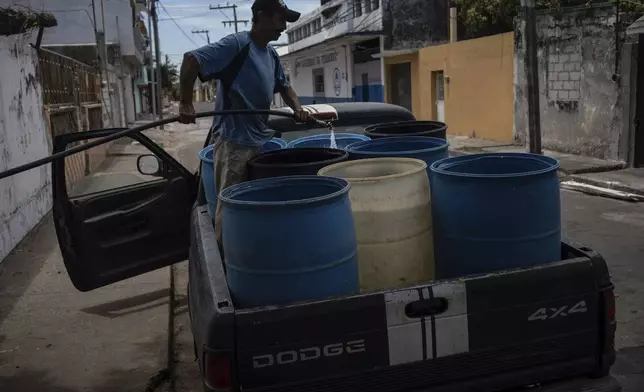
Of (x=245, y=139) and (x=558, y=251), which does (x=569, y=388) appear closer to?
(x=558, y=251)

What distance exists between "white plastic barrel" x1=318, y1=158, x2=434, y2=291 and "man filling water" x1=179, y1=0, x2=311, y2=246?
3.55ft

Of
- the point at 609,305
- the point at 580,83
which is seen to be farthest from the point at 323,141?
the point at 580,83

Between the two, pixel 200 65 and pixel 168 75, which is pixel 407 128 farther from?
pixel 168 75

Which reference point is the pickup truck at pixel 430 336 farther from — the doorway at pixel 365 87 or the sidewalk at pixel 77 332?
the doorway at pixel 365 87

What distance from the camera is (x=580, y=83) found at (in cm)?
1264

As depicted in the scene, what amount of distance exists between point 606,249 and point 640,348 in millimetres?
2526

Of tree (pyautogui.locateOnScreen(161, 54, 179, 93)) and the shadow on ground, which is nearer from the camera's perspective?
the shadow on ground

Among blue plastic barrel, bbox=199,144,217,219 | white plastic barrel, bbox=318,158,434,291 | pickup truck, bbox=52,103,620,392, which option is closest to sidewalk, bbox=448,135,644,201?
blue plastic barrel, bbox=199,144,217,219

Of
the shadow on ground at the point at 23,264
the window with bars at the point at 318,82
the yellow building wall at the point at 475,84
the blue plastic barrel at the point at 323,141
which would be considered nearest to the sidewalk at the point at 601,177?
the yellow building wall at the point at 475,84

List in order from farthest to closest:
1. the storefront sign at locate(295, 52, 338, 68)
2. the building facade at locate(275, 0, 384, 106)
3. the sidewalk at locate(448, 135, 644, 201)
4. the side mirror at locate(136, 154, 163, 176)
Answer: the storefront sign at locate(295, 52, 338, 68) → the building facade at locate(275, 0, 384, 106) → the sidewalk at locate(448, 135, 644, 201) → the side mirror at locate(136, 154, 163, 176)

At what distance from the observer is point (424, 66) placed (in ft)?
70.0

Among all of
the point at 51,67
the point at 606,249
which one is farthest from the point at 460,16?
the point at 606,249

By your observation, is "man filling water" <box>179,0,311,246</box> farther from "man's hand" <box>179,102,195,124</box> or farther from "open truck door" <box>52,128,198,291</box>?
"open truck door" <box>52,128,198,291</box>

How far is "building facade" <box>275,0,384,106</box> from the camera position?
83.4 ft
